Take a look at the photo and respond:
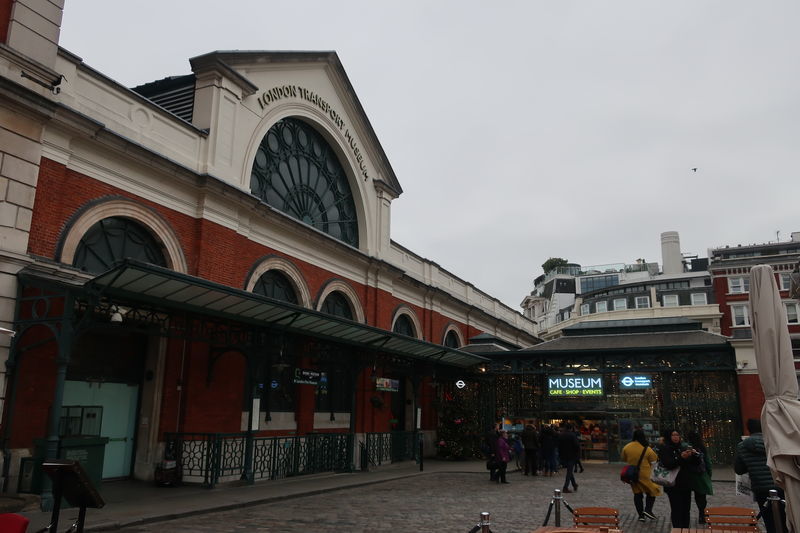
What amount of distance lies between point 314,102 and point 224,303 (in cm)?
1051

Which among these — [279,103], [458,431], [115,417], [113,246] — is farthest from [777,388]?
[458,431]

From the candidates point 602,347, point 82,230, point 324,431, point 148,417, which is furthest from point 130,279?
point 602,347

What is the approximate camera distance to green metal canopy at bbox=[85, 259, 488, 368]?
1208cm

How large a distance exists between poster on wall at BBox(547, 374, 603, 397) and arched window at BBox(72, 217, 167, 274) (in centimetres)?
1691

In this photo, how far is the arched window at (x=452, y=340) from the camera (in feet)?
111

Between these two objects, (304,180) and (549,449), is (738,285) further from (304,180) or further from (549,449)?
(304,180)

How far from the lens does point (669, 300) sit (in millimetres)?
62938

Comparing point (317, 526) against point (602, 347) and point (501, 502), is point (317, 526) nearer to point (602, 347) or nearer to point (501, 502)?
point (501, 502)

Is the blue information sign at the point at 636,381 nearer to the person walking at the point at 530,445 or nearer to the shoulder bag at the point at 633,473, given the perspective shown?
the person walking at the point at 530,445

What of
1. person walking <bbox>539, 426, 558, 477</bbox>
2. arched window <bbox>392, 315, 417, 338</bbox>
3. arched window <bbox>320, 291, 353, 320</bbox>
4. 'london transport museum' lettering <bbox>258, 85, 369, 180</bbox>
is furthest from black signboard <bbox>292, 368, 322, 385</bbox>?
arched window <bbox>392, 315, 417, 338</bbox>

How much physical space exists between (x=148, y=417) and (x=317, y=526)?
686 centimetres

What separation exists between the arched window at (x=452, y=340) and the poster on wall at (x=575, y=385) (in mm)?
7967

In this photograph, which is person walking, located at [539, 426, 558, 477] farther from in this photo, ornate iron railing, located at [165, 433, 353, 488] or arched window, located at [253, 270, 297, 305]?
arched window, located at [253, 270, 297, 305]

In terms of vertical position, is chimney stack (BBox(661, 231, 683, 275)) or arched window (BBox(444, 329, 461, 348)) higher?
chimney stack (BBox(661, 231, 683, 275))
